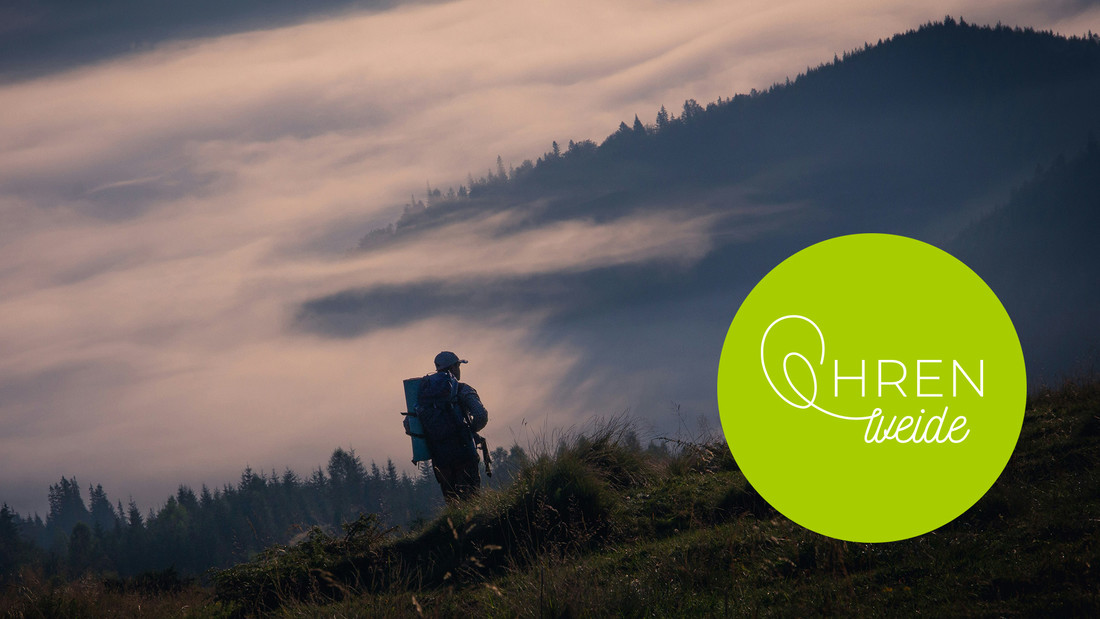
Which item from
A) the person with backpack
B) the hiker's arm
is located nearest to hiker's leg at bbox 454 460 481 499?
the person with backpack

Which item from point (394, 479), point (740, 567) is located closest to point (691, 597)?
point (740, 567)

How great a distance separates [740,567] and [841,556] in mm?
925

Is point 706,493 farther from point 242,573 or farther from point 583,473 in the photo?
point 242,573

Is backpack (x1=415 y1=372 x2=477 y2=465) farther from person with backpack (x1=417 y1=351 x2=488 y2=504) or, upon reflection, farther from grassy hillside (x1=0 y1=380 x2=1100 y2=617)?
grassy hillside (x1=0 y1=380 x2=1100 y2=617)

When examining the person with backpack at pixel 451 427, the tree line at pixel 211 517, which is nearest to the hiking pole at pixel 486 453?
the person with backpack at pixel 451 427

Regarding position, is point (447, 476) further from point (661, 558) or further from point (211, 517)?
point (211, 517)

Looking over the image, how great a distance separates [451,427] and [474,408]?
0.46 m

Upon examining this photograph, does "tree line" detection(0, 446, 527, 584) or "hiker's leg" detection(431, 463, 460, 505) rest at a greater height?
"hiker's leg" detection(431, 463, 460, 505)

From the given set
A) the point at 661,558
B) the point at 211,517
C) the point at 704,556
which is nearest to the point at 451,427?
the point at 661,558

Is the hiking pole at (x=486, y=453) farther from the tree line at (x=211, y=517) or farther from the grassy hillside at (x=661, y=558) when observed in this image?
the tree line at (x=211, y=517)

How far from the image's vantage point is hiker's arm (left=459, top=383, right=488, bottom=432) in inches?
523

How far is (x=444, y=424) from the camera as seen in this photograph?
13266 millimetres

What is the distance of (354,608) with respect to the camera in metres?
7.68

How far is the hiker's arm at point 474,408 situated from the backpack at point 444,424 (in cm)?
8
